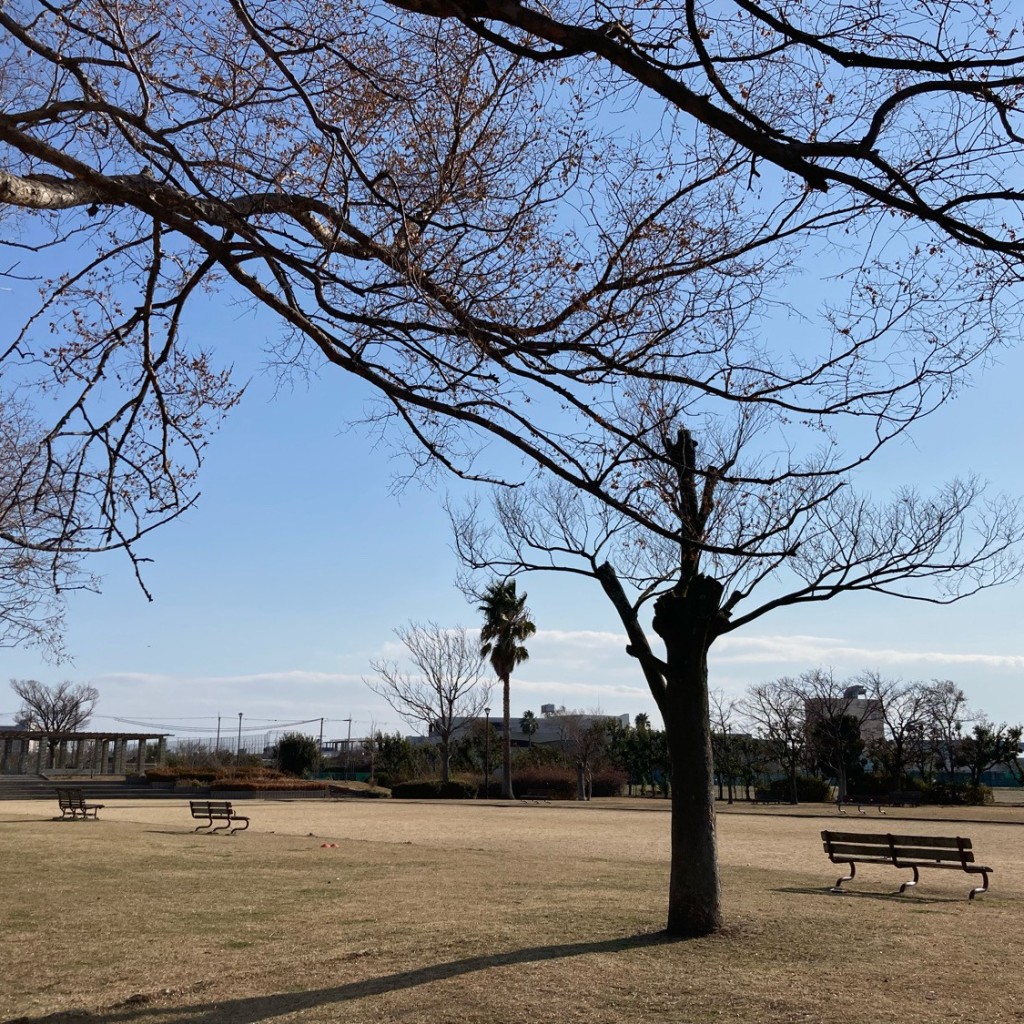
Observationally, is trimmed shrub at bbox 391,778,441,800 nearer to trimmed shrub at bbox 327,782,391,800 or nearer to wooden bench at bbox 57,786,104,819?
trimmed shrub at bbox 327,782,391,800

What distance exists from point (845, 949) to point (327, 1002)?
425 centimetres

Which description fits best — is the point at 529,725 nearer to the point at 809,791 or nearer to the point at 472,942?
the point at 809,791

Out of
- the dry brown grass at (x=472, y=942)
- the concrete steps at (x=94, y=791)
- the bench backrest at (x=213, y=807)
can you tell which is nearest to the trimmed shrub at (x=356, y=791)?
the concrete steps at (x=94, y=791)

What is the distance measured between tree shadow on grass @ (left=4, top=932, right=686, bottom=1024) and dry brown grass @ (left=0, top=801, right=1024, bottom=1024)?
0.08ft

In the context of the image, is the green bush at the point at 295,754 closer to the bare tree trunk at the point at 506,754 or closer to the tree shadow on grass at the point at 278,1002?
the bare tree trunk at the point at 506,754

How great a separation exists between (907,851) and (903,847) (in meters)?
0.56

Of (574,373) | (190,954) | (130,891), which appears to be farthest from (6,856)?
(574,373)

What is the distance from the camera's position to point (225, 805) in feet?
80.8

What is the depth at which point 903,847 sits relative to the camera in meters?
14.1

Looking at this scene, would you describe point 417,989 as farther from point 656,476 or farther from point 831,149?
point 831,149

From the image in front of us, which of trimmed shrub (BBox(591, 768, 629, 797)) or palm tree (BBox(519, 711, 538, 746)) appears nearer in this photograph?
trimmed shrub (BBox(591, 768, 629, 797))

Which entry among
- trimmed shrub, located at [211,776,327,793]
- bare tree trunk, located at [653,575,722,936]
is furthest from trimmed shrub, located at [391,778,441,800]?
bare tree trunk, located at [653,575,722,936]

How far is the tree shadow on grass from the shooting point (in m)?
6.31

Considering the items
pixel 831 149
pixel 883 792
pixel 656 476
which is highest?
pixel 831 149
